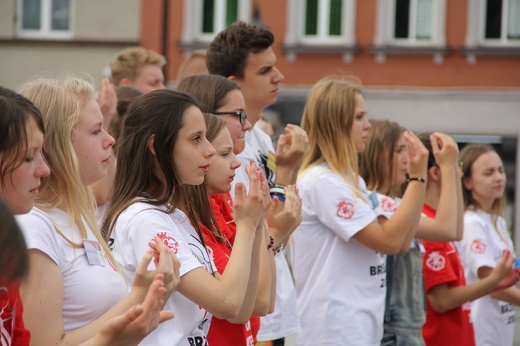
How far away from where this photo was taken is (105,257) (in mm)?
3516

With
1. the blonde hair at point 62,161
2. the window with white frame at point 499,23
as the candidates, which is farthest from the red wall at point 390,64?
the blonde hair at point 62,161

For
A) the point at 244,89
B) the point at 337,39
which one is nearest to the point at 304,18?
→ the point at 337,39

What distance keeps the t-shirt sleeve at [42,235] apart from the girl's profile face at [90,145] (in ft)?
1.25

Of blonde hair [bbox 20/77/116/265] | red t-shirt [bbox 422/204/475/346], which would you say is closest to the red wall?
red t-shirt [bbox 422/204/475/346]

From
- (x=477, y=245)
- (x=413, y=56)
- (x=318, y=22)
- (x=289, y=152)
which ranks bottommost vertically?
(x=477, y=245)

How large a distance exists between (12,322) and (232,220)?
194 cm

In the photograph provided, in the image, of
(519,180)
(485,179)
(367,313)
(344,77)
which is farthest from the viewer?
(519,180)

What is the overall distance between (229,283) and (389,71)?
17.9 meters

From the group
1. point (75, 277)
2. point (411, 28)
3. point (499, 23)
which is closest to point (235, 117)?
point (75, 277)

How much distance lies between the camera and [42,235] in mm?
3268

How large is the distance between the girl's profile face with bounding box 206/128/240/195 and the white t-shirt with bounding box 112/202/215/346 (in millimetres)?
452

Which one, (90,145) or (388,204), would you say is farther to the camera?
(388,204)

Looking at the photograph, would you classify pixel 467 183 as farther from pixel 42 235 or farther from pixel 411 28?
pixel 411 28

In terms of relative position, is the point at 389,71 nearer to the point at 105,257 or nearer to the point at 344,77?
the point at 344,77
